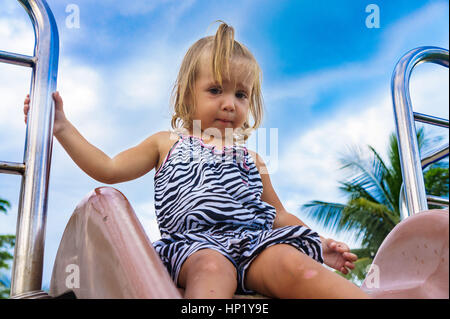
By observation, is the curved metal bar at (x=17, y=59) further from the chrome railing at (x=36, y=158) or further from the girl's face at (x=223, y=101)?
the girl's face at (x=223, y=101)

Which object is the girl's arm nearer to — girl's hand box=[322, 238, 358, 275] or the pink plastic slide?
the pink plastic slide

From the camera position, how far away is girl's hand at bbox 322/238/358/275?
1.13 m

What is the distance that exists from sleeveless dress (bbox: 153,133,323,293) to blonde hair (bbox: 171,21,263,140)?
0.51 feet

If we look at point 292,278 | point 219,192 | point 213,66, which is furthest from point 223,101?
point 292,278

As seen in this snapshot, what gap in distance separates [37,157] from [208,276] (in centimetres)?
43

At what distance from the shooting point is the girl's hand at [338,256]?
3.69 ft

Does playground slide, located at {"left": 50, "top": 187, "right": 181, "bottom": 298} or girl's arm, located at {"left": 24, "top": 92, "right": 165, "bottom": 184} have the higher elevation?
girl's arm, located at {"left": 24, "top": 92, "right": 165, "bottom": 184}

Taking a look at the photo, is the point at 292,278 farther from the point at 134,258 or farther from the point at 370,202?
the point at 370,202

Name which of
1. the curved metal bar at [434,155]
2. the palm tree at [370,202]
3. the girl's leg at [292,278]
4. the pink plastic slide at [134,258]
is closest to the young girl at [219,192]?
the girl's leg at [292,278]

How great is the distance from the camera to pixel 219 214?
1117 mm

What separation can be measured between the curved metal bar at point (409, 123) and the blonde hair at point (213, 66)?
45 centimetres

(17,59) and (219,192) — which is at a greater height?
(17,59)

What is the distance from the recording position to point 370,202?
1092 cm

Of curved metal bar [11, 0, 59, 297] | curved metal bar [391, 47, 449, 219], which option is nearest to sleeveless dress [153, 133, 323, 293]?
curved metal bar [11, 0, 59, 297]
